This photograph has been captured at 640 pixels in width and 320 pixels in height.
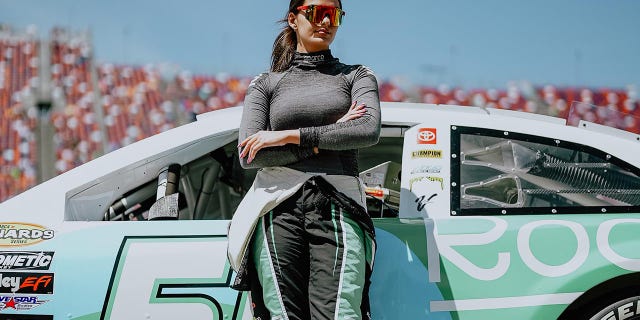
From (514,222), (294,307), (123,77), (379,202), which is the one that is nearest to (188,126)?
(379,202)

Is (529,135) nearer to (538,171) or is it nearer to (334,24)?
(538,171)

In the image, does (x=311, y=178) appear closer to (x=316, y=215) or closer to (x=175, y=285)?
(x=316, y=215)

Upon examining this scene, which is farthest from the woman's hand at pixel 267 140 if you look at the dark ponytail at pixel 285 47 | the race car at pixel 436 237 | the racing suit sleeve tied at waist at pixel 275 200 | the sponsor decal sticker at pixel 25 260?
the sponsor decal sticker at pixel 25 260

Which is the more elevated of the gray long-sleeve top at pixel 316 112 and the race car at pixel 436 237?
the gray long-sleeve top at pixel 316 112

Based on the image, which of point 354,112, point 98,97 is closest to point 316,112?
point 354,112

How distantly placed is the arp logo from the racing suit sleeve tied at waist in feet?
2.09

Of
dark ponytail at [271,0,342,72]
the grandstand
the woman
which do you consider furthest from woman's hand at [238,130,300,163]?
the grandstand

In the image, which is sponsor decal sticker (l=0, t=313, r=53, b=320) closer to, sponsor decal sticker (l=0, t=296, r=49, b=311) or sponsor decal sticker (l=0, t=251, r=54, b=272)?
sponsor decal sticker (l=0, t=296, r=49, b=311)

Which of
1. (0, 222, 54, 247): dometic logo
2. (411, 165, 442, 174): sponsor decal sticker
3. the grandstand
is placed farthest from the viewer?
the grandstand

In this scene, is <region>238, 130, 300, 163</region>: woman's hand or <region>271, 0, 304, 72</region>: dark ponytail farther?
<region>271, 0, 304, 72</region>: dark ponytail

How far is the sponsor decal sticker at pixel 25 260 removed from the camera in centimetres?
237

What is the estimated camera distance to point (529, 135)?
2545mm

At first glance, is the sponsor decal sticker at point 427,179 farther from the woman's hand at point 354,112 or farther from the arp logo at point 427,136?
the woman's hand at point 354,112

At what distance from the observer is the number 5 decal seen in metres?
2.31
